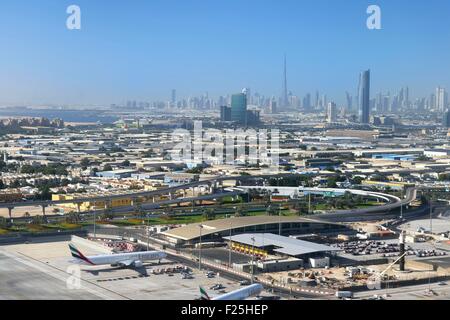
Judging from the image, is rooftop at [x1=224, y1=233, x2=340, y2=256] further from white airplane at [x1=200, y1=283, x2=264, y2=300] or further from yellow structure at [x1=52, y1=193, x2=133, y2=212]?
yellow structure at [x1=52, y1=193, x2=133, y2=212]

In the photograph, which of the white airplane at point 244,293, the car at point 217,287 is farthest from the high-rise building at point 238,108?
the white airplane at point 244,293

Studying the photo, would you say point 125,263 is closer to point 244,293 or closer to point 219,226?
point 219,226

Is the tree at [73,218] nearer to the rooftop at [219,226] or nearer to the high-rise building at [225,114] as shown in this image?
the rooftop at [219,226]

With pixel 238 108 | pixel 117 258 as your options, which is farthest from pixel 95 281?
pixel 238 108

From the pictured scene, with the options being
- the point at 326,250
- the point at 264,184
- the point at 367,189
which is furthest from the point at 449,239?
the point at 264,184

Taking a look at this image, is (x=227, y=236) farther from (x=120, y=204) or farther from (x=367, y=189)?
(x=367, y=189)
